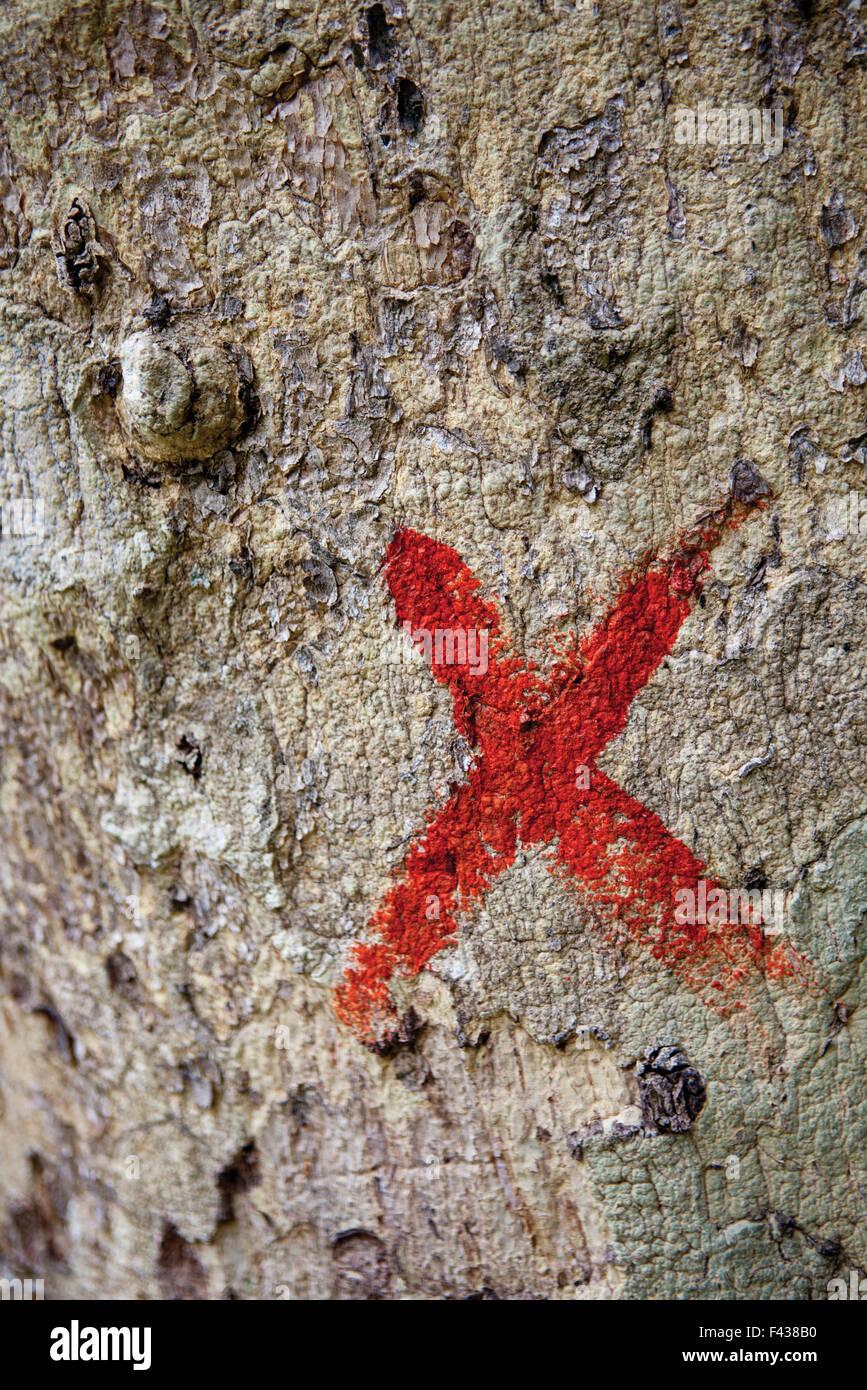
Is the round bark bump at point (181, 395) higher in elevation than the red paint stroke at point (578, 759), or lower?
higher

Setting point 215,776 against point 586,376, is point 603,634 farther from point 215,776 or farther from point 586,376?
point 215,776

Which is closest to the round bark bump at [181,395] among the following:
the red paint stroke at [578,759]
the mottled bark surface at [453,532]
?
the mottled bark surface at [453,532]

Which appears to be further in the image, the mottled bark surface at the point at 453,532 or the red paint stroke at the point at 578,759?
the red paint stroke at the point at 578,759

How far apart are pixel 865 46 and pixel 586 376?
1.65 feet

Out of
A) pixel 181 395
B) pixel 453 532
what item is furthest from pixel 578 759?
pixel 181 395

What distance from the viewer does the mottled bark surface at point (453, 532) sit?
3.65ft

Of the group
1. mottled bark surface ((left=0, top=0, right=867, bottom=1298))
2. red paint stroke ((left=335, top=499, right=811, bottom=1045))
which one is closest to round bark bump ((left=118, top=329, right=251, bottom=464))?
mottled bark surface ((left=0, top=0, right=867, bottom=1298))

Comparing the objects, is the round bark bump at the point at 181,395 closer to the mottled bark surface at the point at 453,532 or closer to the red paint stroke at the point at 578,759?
the mottled bark surface at the point at 453,532

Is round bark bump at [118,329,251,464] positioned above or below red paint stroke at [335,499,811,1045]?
above

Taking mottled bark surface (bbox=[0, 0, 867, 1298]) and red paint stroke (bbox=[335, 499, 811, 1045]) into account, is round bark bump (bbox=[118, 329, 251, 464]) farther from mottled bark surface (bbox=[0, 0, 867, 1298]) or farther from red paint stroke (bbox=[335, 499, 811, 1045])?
red paint stroke (bbox=[335, 499, 811, 1045])

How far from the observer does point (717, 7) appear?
3.48 ft

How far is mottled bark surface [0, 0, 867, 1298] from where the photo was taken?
1111mm

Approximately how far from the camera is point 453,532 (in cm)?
121
